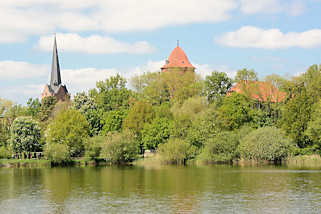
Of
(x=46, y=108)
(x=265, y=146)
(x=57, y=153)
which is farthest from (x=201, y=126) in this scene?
(x=46, y=108)

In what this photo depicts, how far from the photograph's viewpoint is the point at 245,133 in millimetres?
70125

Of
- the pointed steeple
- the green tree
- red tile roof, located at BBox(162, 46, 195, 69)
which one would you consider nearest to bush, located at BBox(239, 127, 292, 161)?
the green tree

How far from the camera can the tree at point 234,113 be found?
75.0 meters

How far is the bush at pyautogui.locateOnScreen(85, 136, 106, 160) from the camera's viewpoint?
7331 cm

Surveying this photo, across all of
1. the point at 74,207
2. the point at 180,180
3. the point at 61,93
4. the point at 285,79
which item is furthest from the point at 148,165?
the point at 61,93

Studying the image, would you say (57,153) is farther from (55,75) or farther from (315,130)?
(55,75)

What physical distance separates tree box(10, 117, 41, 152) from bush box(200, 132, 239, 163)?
24.4 metres

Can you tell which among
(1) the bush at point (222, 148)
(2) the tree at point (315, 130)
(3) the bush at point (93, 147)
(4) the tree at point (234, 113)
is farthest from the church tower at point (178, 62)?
(2) the tree at point (315, 130)

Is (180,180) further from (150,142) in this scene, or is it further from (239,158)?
(150,142)

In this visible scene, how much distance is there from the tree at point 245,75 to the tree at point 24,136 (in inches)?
1349

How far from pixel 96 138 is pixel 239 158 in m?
21.2

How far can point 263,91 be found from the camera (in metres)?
83.1

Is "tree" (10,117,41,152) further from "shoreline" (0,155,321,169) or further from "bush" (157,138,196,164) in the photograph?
"bush" (157,138,196,164)

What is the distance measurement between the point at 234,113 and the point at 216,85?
14.5 metres
